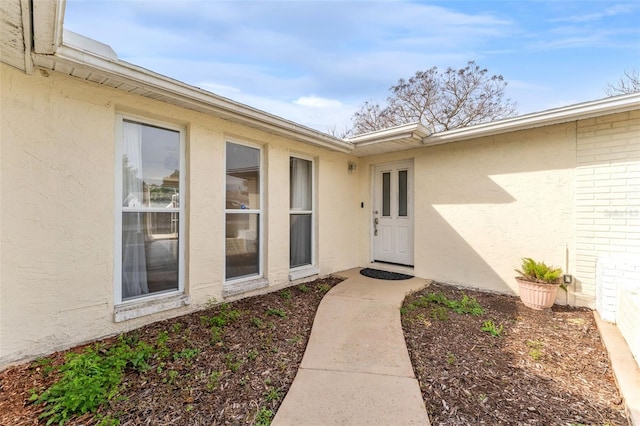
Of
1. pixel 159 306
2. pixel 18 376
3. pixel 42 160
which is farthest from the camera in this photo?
pixel 159 306

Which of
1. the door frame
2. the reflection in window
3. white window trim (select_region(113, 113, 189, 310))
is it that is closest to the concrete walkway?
white window trim (select_region(113, 113, 189, 310))

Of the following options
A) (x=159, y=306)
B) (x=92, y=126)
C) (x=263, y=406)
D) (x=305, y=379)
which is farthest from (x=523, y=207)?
(x=92, y=126)

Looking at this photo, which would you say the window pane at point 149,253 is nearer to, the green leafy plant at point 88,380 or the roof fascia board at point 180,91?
the green leafy plant at point 88,380

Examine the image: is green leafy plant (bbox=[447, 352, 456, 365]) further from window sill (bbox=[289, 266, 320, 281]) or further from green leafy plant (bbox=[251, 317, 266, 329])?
window sill (bbox=[289, 266, 320, 281])

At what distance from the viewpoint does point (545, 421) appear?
1975 mm

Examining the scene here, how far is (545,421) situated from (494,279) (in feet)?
10.6

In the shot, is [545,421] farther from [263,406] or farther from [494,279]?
[494,279]

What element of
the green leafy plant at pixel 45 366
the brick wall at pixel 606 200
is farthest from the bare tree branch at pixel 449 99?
the green leafy plant at pixel 45 366

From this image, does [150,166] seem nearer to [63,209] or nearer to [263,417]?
[63,209]

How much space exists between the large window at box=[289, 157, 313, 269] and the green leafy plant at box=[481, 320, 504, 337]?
9.98 feet

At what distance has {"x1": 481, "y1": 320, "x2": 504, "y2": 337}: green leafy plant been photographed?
10.9ft

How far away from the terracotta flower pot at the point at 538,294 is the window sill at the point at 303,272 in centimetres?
332

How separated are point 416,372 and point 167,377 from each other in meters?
2.14

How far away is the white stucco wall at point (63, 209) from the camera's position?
2.48m
